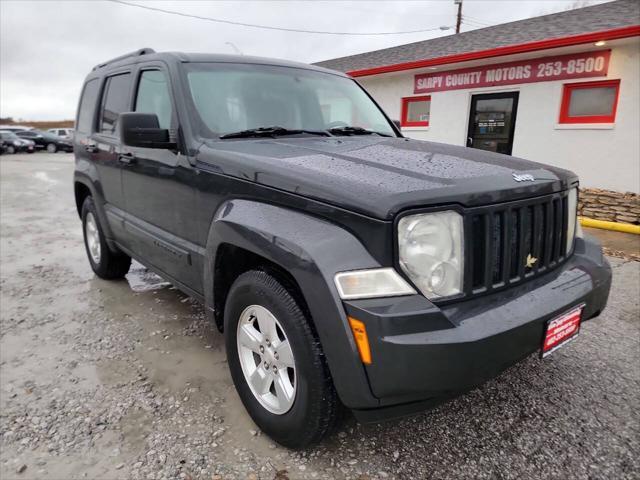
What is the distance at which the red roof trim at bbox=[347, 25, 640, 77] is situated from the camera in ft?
22.2

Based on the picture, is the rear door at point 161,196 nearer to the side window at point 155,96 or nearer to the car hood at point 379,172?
the side window at point 155,96

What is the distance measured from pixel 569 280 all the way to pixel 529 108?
24.4ft

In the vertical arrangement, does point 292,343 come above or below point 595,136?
below

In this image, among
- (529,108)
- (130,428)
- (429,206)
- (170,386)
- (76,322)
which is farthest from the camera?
(529,108)

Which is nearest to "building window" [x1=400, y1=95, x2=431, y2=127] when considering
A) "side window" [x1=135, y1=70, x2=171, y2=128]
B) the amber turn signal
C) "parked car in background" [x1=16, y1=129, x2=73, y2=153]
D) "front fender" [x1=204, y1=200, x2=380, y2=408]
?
"side window" [x1=135, y1=70, x2=171, y2=128]

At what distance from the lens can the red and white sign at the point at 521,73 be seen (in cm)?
759

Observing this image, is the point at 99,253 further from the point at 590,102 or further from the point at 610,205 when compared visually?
the point at 590,102

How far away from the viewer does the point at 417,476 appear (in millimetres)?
2014

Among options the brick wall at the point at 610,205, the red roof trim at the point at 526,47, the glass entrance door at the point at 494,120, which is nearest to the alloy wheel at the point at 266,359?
the brick wall at the point at 610,205


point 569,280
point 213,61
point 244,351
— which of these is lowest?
point 244,351

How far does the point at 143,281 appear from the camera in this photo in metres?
4.59

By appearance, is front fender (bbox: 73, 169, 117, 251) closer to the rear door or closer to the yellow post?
the rear door

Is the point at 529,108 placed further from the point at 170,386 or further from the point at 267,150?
the point at 170,386

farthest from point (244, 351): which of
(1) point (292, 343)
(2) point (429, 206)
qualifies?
(2) point (429, 206)
